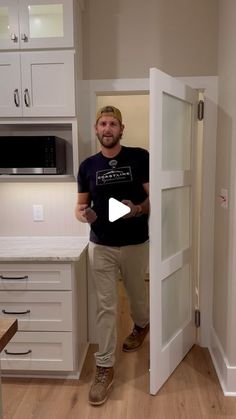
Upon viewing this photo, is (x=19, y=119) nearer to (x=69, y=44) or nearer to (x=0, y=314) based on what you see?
(x=69, y=44)

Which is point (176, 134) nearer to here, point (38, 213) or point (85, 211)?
point (85, 211)

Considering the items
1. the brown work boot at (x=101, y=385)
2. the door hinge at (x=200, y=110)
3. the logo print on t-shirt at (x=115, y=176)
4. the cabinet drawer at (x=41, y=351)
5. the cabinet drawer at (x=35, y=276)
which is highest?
the door hinge at (x=200, y=110)

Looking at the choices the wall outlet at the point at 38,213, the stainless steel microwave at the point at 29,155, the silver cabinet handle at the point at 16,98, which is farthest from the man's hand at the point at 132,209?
the silver cabinet handle at the point at 16,98

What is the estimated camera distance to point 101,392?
2059 mm

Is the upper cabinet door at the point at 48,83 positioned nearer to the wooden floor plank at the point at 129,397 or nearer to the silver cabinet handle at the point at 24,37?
the silver cabinet handle at the point at 24,37

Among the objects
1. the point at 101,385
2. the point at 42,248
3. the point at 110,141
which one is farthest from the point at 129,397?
the point at 110,141

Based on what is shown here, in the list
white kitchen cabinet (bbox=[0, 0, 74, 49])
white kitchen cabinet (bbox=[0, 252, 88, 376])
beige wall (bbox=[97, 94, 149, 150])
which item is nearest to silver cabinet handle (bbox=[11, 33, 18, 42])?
white kitchen cabinet (bbox=[0, 0, 74, 49])

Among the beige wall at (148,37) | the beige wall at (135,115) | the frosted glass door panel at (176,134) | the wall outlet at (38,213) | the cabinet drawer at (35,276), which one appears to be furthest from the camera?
the beige wall at (135,115)

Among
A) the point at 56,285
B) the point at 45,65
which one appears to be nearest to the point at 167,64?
the point at 45,65

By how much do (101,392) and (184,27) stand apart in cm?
242

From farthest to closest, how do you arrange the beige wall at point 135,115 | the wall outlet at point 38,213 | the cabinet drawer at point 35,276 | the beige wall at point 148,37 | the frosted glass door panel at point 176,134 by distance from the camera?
1. the beige wall at point 135,115
2. the wall outlet at point 38,213
3. the beige wall at point 148,37
4. the cabinet drawer at point 35,276
5. the frosted glass door panel at point 176,134

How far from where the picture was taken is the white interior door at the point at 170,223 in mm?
1911

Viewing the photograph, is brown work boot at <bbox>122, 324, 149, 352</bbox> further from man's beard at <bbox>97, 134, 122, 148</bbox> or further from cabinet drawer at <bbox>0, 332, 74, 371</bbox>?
man's beard at <bbox>97, 134, 122, 148</bbox>

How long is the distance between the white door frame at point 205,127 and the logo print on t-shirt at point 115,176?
48cm
